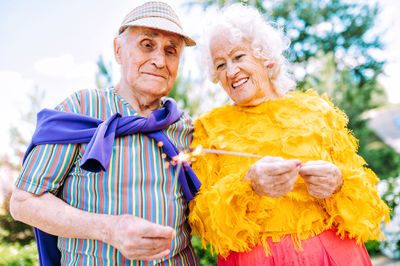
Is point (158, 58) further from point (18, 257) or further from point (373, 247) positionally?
point (373, 247)

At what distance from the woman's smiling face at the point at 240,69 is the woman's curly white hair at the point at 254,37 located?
0.04m

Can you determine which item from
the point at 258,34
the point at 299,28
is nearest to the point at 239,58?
the point at 258,34

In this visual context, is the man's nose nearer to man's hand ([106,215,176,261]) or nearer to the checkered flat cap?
the checkered flat cap

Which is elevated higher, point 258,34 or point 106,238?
point 258,34

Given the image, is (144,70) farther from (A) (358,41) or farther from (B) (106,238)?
(A) (358,41)

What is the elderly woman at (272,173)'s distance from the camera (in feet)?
5.36

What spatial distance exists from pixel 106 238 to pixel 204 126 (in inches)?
41.8

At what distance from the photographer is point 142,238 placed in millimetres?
1337

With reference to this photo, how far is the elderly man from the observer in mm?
1491

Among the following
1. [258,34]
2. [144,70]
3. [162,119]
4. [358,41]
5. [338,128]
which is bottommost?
[338,128]

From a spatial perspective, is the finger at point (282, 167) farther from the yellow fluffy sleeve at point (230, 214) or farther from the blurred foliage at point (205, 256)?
the blurred foliage at point (205, 256)

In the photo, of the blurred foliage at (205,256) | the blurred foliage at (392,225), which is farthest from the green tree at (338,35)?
the blurred foliage at (205,256)

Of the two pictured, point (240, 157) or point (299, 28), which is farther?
point (299, 28)

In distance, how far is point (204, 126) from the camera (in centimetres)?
214
